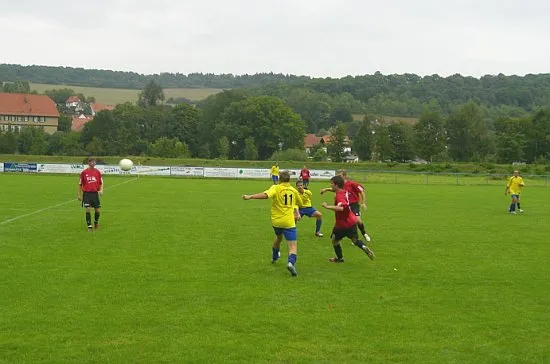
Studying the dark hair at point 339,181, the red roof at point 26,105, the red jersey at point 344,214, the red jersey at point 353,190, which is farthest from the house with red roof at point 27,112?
the dark hair at point 339,181

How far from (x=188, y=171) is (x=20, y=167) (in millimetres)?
15760

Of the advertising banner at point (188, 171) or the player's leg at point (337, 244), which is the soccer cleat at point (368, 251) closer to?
the player's leg at point (337, 244)

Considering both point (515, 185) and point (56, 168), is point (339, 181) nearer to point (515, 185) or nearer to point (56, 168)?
point (515, 185)

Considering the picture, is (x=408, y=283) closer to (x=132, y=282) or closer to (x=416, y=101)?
(x=132, y=282)

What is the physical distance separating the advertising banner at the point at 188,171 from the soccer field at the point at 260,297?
41.0 meters

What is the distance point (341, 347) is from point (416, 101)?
190 metres

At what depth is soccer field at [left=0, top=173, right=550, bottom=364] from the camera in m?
7.17

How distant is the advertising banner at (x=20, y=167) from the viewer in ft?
194

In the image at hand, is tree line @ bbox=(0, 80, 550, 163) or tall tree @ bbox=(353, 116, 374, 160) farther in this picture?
tall tree @ bbox=(353, 116, 374, 160)

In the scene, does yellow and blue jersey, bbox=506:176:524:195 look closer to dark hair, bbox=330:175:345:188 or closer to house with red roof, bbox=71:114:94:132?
dark hair, bbox=330:175:345:188

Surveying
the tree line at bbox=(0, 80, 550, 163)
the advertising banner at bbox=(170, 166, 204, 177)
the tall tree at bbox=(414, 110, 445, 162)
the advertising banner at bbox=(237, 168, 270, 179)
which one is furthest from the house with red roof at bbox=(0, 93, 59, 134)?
the advertising banner at bbox=(237, 168, 270, 179)

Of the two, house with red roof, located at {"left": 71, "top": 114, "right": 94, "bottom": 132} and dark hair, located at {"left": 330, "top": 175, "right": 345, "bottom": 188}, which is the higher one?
house with red roof, located at {"left": 71, "top": 114, "right": 94, "bottom": 132}

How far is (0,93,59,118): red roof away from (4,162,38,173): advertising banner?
8143 centimetres

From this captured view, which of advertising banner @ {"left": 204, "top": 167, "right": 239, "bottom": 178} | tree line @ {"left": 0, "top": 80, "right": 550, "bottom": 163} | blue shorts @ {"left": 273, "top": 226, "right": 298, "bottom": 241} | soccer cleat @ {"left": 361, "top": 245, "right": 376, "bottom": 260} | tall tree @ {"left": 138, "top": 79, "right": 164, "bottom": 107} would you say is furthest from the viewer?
tall tree @ {"left": 138, "top": 79, "right": 164, "bottom": 107}
